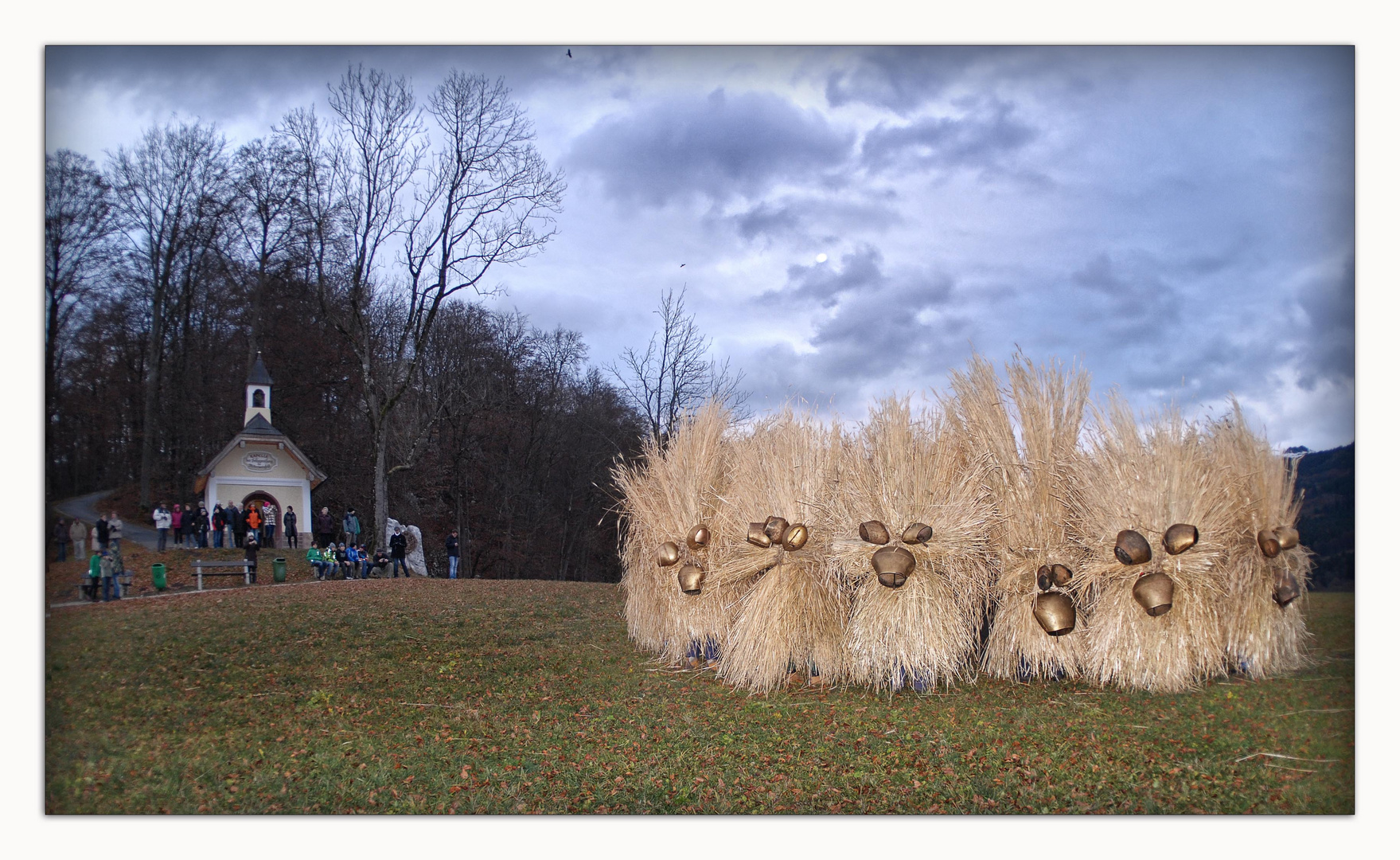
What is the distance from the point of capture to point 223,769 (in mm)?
3344

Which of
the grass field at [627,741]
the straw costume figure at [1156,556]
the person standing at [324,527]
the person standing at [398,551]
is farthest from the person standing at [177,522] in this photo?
the person standing at [398,551]

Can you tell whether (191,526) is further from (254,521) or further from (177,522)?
(254,521)

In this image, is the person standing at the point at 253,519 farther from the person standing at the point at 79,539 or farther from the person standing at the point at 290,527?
the person standing at the point at 79,539

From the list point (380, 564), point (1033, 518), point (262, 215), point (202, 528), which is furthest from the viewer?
point (380, 564)

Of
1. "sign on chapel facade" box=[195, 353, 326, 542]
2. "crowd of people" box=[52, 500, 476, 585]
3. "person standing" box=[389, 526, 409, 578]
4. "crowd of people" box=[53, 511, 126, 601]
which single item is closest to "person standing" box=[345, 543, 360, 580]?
"crowd of people" box=[52, 500, 476, 585]

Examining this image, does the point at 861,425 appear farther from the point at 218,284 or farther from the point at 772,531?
the point at 218,284

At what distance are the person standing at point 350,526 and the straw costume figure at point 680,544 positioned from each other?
5.33m

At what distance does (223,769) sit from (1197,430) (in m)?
5.18

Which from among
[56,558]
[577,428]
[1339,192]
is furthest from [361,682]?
[577,428]

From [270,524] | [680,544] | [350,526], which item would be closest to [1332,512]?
[680,544]

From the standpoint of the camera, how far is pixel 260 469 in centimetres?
831

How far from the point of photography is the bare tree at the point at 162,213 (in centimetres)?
429

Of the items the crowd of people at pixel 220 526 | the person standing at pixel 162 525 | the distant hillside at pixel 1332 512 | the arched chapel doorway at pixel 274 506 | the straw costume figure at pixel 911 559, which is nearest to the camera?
the distant hillside at pixel 1332 512

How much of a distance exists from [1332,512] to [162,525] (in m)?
7.13
